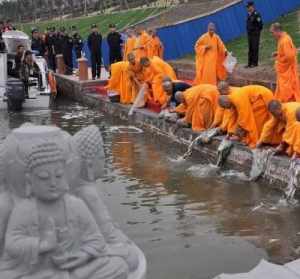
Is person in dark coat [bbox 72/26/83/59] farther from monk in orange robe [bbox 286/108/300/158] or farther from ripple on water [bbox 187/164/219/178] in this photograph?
monk in orange robe [bbox 286/108/300/158]

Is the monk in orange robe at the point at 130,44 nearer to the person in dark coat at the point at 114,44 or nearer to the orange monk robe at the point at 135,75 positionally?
the person in dark coat at the point at 114,44

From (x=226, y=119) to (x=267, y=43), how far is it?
356 inches

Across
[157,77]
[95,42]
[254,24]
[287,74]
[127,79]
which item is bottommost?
[127,79]

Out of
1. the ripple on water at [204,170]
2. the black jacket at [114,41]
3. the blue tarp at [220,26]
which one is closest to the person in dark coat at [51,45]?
the blue tarp at [220,26]

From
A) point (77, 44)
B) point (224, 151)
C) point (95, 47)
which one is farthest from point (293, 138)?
point (77, 44)

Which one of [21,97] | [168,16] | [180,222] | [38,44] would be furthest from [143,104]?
[168,16]

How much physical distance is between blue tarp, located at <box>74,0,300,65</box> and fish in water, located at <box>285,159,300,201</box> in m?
12.8

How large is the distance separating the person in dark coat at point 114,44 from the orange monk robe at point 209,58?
4947 mm

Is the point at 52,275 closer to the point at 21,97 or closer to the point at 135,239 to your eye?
the point at 135,239

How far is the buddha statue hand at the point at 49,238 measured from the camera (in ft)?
12.3

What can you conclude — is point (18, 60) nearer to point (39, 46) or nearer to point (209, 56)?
point (39, 46)

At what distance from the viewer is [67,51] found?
21641 mm

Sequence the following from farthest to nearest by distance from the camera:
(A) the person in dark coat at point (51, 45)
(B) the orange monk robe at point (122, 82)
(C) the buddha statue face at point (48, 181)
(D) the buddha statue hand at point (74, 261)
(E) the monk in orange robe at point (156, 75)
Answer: (A) the person in dark coat at point (51, 45)
(B) the orange monk robe at point (122, 82)
(E) the monk in orange robe at point (156, 75)
(D) the buddha statue hand at point (74, 261)
(C) the buddha statue face at point (48, 181)

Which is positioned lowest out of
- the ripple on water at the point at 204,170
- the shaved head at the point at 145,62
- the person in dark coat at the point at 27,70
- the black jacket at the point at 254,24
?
the ripple on water at the point at 204,170
